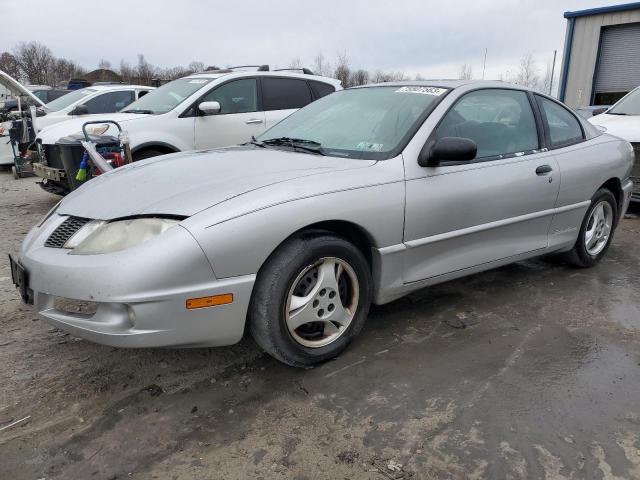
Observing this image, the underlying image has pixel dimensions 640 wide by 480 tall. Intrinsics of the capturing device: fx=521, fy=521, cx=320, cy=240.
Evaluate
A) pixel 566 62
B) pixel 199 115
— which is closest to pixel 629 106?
pixel 199 115

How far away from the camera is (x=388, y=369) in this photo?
9.36ft

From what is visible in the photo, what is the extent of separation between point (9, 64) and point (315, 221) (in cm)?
7528

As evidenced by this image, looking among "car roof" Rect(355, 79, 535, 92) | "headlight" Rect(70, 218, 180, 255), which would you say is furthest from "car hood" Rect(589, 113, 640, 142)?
"headlight" Rect(70, 218, 180, 255)

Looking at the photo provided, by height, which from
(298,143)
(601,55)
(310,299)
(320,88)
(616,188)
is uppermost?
(601,55)

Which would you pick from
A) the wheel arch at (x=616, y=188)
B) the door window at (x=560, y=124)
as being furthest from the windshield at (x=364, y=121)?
the wheel arch at (x=616, y=188)

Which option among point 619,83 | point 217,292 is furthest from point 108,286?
point 619,83

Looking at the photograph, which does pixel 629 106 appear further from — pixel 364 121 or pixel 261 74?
pixel 364 121

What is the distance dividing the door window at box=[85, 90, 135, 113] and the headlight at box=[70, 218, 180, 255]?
→ 806 centimetres

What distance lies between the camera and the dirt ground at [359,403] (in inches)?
84.4

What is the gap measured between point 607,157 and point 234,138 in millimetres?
4299

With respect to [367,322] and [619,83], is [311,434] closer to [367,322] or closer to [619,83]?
[367,322]

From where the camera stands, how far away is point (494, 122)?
3672 millimetres

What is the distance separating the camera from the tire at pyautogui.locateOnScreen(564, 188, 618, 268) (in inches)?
171

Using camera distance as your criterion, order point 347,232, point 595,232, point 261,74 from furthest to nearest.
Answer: point 261,74 < point 595,232 < point 347,232
